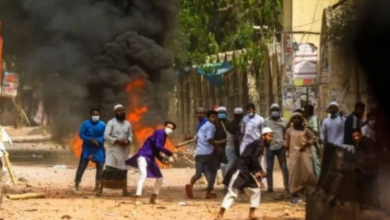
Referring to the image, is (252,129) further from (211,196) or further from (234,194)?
(234,194)

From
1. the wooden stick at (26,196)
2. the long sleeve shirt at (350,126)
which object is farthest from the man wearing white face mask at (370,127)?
the wooden stick at (26,196)

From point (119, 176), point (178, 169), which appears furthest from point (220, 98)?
point (119, 176)

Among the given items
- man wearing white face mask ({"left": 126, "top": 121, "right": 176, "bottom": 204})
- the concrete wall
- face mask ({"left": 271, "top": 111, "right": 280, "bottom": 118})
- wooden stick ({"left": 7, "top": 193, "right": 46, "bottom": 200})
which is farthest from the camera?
the concrete wall

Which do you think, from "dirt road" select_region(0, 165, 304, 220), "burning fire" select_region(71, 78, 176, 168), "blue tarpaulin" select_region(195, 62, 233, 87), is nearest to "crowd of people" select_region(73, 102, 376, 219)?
"dirt road" select_region(0, 165, 304, 220)

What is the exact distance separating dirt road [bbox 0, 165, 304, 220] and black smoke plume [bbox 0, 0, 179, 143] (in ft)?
27.3

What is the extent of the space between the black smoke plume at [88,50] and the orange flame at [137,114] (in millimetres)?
171

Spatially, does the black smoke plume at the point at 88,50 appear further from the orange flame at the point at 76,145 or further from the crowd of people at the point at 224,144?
the crowd of people at the point at 224,144

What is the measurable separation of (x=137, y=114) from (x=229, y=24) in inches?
349

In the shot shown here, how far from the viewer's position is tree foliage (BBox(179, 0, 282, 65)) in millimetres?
29953

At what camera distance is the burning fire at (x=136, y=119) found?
2531cm

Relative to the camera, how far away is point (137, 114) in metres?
26.2

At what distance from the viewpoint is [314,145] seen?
1565cm

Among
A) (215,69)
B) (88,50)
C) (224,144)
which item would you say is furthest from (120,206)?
(215,69)

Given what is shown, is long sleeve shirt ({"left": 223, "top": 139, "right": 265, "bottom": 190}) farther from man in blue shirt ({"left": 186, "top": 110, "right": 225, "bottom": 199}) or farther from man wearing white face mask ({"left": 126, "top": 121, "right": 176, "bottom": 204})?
man in blue shirt ({"left": 186, "top": 110, "right": 225, "bottom": 199})
